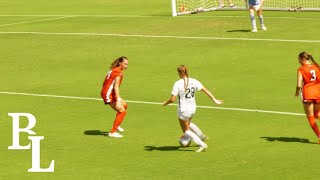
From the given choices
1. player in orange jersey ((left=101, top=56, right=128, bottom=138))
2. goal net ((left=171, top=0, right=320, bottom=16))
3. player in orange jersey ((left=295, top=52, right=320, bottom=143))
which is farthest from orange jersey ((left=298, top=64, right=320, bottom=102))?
goal net ((left=171, top=0, right=320, bottom=16))

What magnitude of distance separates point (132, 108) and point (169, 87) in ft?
10.6

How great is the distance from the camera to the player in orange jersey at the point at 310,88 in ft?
64.8

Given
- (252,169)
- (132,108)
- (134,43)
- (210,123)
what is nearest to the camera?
(252,169)

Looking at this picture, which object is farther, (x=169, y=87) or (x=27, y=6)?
(x=27, y=6)

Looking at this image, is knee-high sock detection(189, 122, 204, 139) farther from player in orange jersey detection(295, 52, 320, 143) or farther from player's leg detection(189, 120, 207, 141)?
player in orange jersey detection(295, 52, 320, 143)

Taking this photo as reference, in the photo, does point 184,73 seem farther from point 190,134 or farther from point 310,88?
point 310,88

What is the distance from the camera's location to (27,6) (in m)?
52.6

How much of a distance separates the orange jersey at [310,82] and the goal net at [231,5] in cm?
2343

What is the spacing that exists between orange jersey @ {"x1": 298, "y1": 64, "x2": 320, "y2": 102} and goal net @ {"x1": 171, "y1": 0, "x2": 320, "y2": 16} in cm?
2343

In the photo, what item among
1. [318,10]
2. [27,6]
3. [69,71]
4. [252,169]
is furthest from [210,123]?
[27,6]

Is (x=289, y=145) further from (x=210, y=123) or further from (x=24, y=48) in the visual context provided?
(x=24, y=48)

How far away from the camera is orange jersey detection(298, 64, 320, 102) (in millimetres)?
19734

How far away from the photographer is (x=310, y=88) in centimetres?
1977

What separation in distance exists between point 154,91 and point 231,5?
19.0 metres
